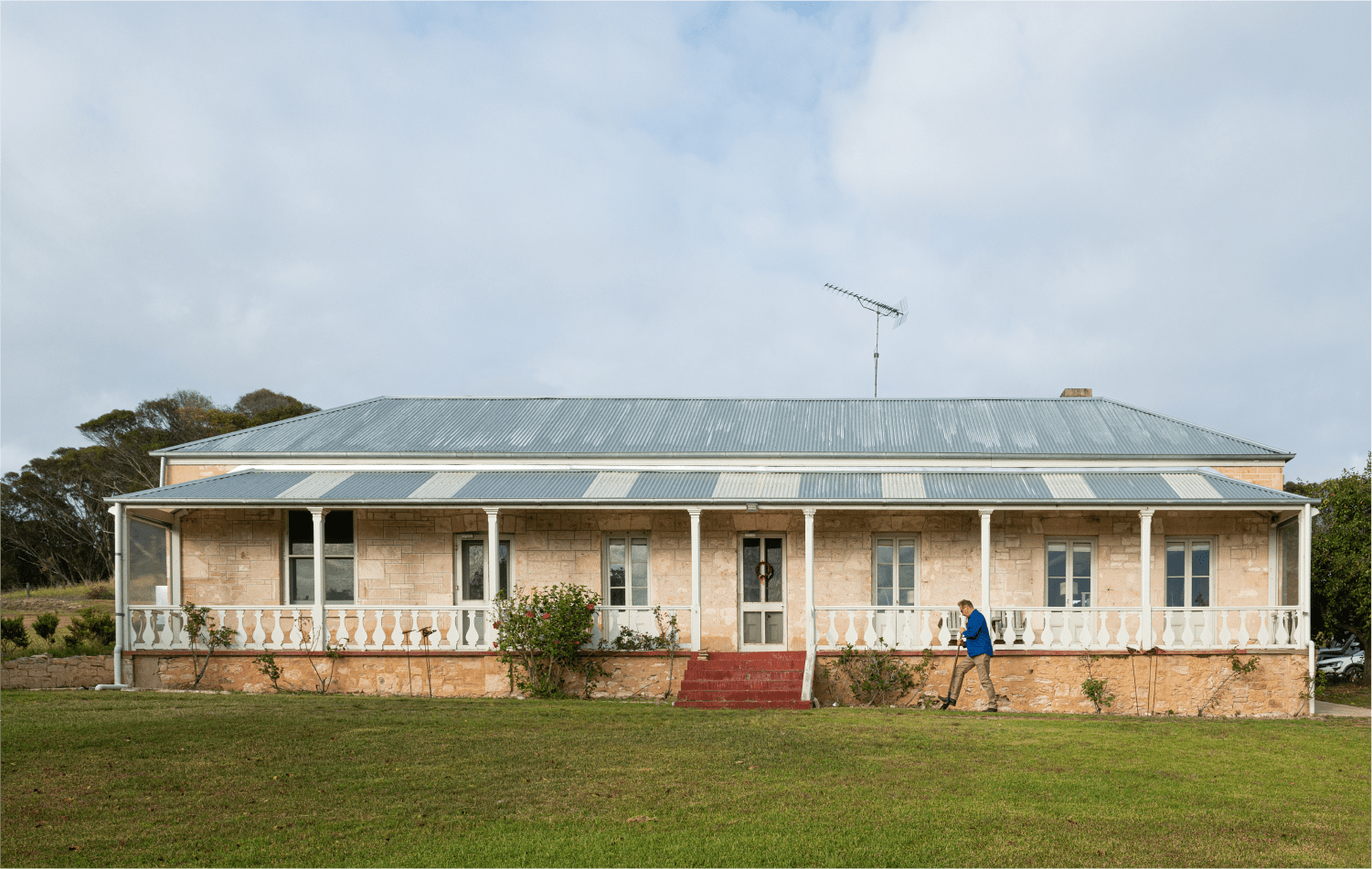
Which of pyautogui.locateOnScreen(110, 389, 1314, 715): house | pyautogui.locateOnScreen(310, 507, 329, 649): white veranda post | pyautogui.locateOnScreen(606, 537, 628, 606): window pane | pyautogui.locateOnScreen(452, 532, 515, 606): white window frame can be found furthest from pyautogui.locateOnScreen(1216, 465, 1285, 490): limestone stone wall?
pyautogui.locateOnScreen(310, 507, 329, 649): white veranda post

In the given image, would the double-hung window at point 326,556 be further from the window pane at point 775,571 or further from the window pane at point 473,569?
the window pane at point 775,571

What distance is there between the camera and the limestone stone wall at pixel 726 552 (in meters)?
16.2

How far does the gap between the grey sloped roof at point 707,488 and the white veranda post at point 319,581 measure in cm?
26

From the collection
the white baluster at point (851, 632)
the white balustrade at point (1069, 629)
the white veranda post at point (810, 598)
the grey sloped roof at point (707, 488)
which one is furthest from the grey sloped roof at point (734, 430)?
the white baluster at point (851, 632)

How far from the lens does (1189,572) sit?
639 inches

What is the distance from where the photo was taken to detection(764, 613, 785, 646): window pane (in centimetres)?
1644

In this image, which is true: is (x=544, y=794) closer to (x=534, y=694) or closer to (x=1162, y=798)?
(x=1162, y=798)

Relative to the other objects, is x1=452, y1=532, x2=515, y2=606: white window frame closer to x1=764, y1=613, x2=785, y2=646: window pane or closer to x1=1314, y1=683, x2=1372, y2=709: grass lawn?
x1=764, y1=613, x2=785, y2=646: window pane

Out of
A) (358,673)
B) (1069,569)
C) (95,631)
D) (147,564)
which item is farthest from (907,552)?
(95,631)

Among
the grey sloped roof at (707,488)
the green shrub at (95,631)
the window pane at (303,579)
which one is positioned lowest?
the green shrub at (95,631)

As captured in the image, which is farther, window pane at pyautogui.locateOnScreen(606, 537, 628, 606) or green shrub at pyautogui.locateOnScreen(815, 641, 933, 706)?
window pane at pyautogui.locateOnScreen(606, 537, 628, 606)

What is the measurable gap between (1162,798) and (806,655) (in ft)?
23.3

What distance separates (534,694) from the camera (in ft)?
47.8

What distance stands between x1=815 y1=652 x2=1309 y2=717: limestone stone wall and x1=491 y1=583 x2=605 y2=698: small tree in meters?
3.45
